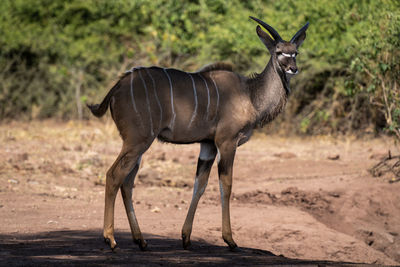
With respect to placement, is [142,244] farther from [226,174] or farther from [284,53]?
[284,53]

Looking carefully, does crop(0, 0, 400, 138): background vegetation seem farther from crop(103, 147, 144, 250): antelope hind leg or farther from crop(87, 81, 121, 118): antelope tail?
crop(103, 147, 144, 250): antelope hind leg

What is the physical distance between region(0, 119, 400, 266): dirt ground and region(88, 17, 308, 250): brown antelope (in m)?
0.50

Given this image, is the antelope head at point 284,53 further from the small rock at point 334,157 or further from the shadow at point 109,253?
the small rock at point 334,157

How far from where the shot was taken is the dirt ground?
4684 millimetres

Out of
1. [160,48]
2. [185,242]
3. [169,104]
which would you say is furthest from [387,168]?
[160,48]

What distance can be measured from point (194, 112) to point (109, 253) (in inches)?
49.9

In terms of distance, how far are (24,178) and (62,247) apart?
3881 millimetres

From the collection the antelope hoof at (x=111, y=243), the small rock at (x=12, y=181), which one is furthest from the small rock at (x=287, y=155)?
the antelope hoof at (x=111, y=243)

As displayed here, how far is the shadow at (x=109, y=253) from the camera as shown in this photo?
403 cm

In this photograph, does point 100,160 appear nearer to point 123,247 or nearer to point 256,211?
point 256,211

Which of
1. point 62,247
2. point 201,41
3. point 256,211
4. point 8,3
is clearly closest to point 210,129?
point 62,247

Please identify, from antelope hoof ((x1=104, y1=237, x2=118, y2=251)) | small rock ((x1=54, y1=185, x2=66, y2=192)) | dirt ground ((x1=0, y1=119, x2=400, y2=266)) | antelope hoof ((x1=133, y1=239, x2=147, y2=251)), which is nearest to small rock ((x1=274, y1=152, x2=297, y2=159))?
dirt ground ((x1=0, y1=119, x2=400, y2=266))

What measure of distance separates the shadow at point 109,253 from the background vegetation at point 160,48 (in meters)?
7.05

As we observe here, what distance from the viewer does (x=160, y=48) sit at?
600 inches
